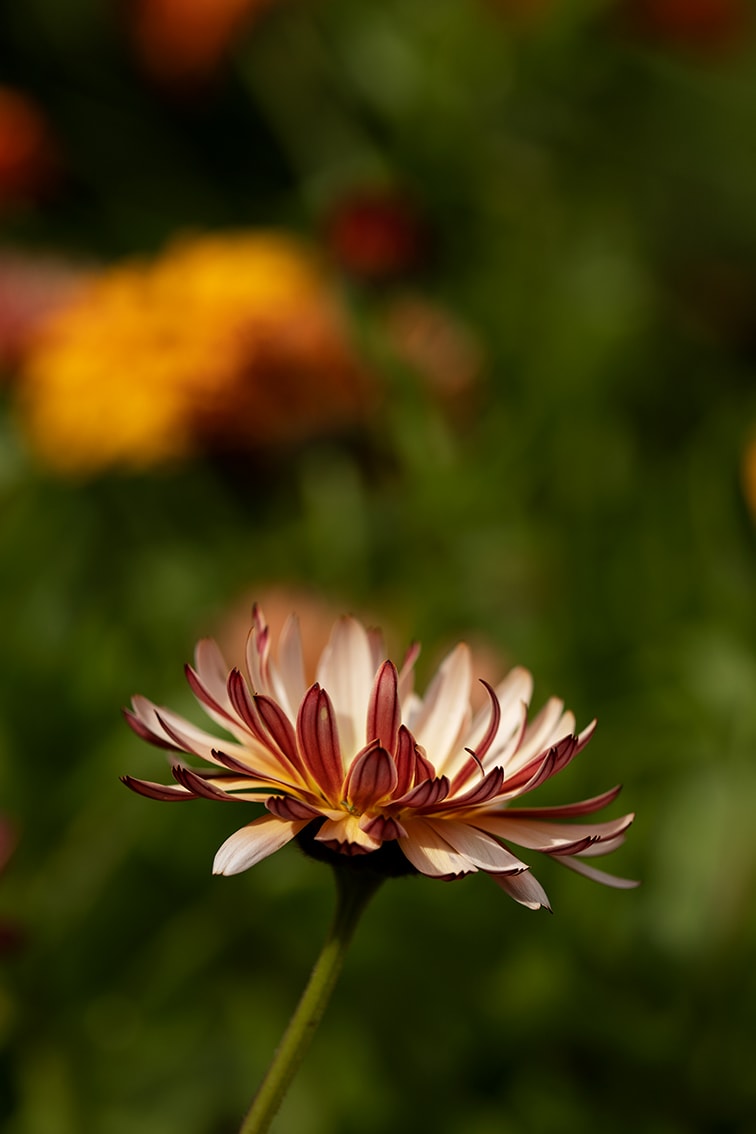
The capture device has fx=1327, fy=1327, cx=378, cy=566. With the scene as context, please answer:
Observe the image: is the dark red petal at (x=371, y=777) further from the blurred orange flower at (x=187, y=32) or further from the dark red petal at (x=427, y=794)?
the blurred orange flower at (x=187, y=32)

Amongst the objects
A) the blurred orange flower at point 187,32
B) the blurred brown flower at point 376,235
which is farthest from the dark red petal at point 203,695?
the blurred orange flower at point 187,32

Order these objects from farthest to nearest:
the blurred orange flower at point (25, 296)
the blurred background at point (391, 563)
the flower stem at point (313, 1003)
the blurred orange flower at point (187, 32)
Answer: the blurred orange flower at point (187, 32), the blurred orange flower at point (25, 296), the blurred background at point (391, 563), the flower stem at point (313, 1003)

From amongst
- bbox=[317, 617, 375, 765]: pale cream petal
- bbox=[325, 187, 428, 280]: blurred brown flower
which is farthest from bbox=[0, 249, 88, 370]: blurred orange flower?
bbox=[317, 617, 375, 765]: pale cream petal

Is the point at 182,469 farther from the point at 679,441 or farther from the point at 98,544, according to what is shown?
the point at 679,441

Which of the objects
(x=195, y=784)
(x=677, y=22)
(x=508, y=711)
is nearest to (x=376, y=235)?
(x=508, y=711)

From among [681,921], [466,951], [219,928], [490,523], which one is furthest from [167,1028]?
[490,523]

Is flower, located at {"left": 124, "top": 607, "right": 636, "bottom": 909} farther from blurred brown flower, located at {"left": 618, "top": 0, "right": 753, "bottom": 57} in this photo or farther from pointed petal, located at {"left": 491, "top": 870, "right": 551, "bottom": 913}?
blurred brown flower, located at {"left": 618, "top": 0, "right": 753, "bottom": 57}
